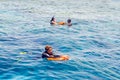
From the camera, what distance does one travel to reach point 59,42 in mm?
25203

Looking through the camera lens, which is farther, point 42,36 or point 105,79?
point 42,36

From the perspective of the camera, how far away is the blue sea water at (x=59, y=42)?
1814 centimetres

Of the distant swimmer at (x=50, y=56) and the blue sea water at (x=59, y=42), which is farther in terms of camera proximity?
the distant swimmer at (x=50, y=56)

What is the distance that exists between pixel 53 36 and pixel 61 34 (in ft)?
4.94

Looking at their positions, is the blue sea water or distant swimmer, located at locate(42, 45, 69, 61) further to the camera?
distant swimmer, located at locate(42, 45, 69, 61)

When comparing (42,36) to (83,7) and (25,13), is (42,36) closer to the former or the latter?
(25,13)

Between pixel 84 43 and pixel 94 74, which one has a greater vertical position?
pixel 84 43

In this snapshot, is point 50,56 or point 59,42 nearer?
point 50,56

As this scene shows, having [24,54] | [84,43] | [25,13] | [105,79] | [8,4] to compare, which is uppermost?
[8,4]

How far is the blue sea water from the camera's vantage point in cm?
1814

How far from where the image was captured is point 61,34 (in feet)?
93.7

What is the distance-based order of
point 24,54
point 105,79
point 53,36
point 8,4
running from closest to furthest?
point 105,79
point 24,54
point 53,36
point 8,4

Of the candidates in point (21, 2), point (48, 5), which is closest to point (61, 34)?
point (48, 5)

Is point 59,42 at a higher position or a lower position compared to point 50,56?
higher
